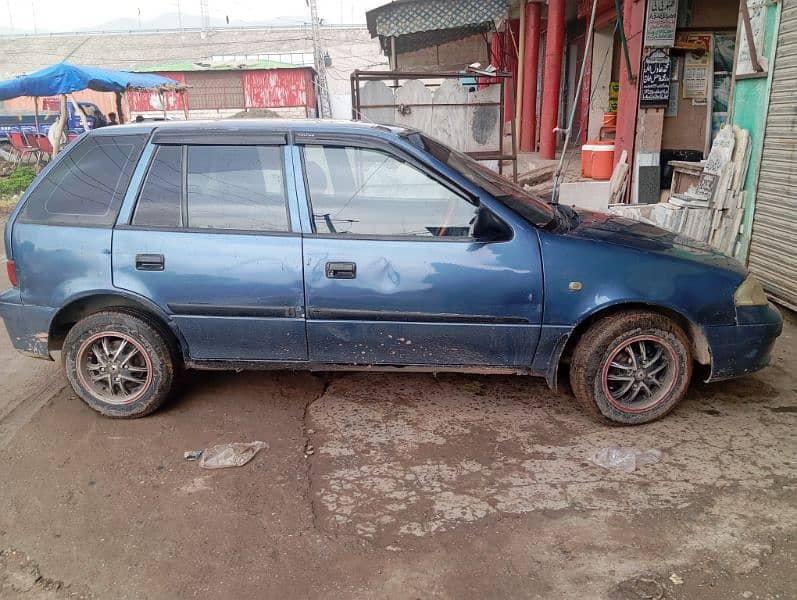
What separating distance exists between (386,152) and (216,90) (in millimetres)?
34431

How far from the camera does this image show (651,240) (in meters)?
3.86

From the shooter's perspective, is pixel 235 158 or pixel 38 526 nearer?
pixel 38 526

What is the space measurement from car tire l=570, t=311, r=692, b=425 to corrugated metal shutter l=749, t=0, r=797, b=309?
245 cm

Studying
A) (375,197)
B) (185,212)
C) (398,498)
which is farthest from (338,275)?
(398,498)

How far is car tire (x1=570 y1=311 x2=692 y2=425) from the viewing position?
3.65 meters

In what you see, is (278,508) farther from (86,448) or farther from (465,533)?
(86,448)

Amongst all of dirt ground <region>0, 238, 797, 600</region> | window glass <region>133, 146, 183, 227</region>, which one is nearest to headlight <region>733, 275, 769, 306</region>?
dirt ground <region>0, 238, 797, 600</region>

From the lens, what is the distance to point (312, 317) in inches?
146

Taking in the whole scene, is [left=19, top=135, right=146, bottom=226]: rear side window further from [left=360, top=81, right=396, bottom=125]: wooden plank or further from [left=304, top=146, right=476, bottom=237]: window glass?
[left=360, top=81, right=396, bottom=125]: wooden plank

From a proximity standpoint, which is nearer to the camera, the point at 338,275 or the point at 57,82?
the point at 338,275

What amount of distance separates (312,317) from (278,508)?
1092 millimetres

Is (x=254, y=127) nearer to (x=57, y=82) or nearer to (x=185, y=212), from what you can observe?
(x=185, y=212)

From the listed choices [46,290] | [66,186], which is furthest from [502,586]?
[66,186]

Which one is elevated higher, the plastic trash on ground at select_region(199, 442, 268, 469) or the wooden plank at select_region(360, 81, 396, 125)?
the wooden plank at select_region(360, 81, 396, 125)
